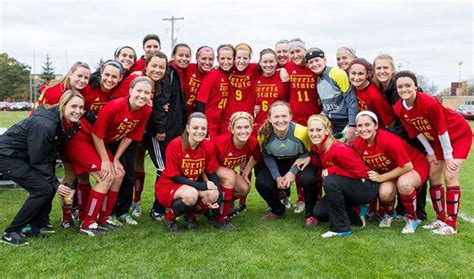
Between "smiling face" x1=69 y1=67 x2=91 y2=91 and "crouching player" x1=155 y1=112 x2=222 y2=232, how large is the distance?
110cm

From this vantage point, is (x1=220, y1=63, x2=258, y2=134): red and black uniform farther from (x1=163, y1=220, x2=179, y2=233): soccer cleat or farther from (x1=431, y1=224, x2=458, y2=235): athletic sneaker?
(x1=431, y1=224, x2=458, y2=235): athletic sneaker

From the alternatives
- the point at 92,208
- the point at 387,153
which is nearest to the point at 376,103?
the point at 387,153

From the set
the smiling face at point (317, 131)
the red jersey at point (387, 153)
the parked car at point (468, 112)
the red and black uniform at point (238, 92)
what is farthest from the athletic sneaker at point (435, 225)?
the parked car at point (468, 112)

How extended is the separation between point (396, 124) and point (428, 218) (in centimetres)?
124

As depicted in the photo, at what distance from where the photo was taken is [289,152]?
5.19 m

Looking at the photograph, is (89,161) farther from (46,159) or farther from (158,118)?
(158,118)

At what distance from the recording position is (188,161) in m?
4.73

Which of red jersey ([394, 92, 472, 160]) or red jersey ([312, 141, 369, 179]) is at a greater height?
red jersey ([394, 92, 472, 160])

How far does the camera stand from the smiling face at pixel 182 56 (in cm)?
552

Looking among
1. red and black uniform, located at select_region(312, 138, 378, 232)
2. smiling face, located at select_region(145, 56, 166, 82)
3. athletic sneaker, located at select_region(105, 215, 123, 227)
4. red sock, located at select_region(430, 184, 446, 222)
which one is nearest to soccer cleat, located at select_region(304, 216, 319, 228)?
red and black uniform, located at select_region(312, 138, 378, 232)

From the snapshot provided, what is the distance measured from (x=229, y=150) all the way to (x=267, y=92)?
3.87ft

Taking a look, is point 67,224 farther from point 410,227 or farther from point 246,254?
point 410,227

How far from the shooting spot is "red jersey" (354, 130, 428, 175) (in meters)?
4.59

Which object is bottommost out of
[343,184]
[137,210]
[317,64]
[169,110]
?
A: [137,210]
